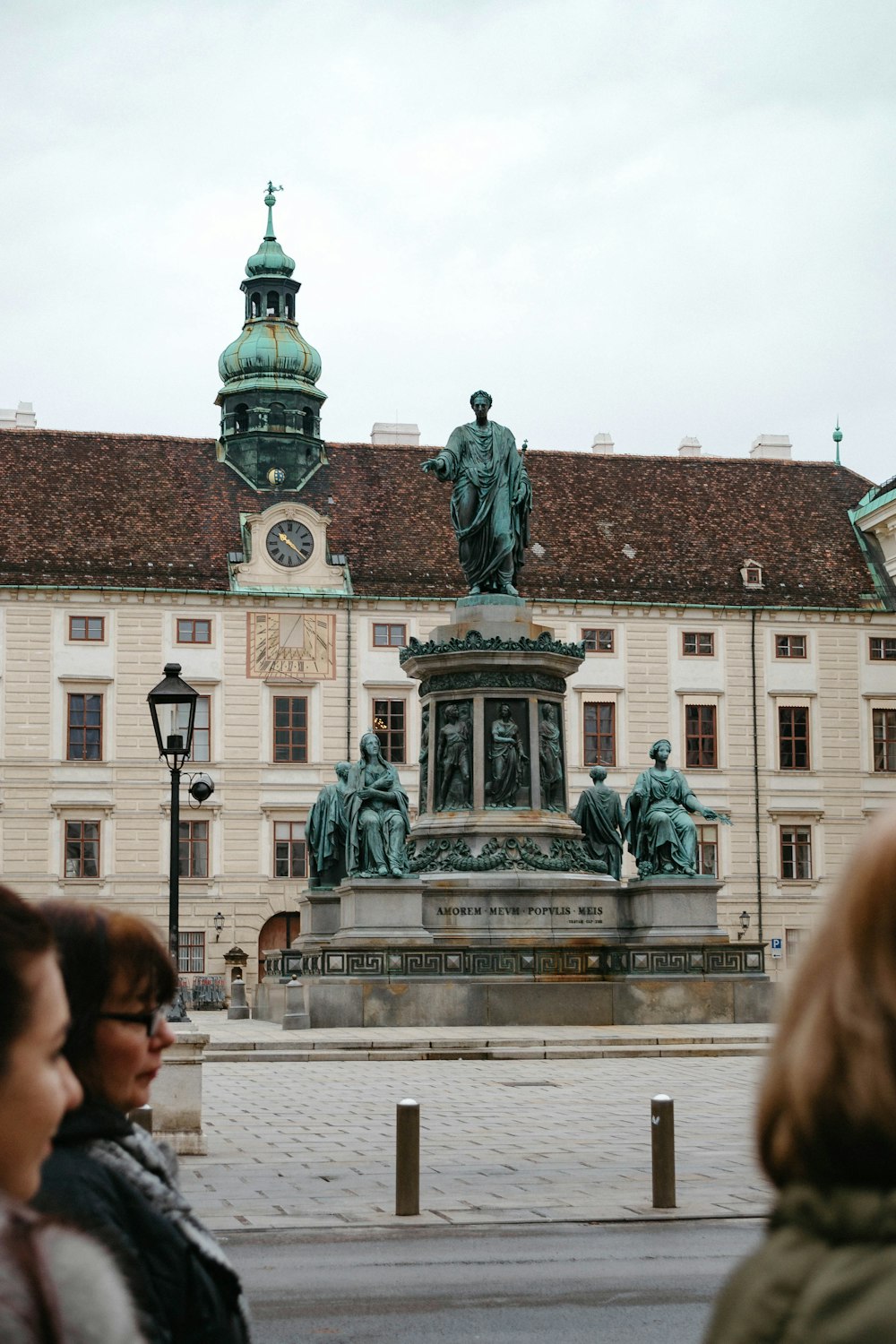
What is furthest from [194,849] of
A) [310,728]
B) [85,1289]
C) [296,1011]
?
[85,1289]

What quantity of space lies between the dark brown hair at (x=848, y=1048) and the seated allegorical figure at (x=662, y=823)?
2728 centimetres

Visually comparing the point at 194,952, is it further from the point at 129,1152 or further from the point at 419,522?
the point at 129,1152

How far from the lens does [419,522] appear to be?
64.2m

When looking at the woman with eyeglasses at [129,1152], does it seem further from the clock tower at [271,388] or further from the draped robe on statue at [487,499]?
the clock tower at [271,388]

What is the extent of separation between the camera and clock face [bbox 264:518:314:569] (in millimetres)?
61188

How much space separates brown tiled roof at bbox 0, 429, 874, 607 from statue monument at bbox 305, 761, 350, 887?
96.1ft

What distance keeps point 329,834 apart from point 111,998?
2772cm

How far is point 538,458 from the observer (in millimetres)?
68000

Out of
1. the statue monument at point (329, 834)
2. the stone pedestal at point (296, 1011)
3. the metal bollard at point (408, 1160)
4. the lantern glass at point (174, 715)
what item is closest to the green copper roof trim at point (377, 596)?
the statue monument at point (329, 834)

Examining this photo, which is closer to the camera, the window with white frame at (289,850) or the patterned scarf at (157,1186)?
the patterned scarf at (157,1186)

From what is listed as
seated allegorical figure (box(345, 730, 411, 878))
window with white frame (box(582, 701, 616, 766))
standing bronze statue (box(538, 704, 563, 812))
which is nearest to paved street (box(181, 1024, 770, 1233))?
seated allegorical figure (box(345, 730, 411, 878))

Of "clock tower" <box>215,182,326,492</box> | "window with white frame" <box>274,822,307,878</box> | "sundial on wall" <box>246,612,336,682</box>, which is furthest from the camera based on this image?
"clock tower" <box>215,182,326,492</box>

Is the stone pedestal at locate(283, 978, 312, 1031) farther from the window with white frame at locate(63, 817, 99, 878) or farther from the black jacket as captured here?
the window with white frame at locate(63, 817, 99, 878)

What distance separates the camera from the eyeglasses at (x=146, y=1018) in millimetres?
3787
